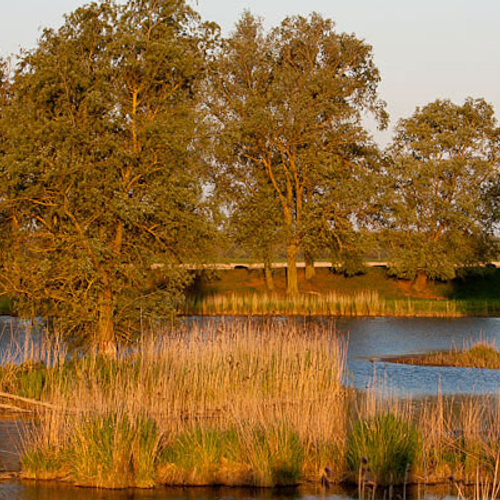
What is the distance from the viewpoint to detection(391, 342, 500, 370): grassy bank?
856 inches

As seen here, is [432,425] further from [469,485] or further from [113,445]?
[113,445]

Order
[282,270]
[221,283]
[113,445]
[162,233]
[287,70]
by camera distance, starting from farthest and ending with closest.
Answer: [282,270] → [221,283] → [287,70] → [162,233] → [113,445]

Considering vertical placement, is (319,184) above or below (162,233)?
above

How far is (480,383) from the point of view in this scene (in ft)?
61.7

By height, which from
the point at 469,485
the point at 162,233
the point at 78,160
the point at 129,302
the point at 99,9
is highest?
the point at 99,9

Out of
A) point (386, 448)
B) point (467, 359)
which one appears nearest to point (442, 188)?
point (467, 359)

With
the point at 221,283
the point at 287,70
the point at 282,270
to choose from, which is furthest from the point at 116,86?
the point at 282,270

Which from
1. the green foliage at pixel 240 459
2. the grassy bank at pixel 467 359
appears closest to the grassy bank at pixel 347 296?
the grassy bank at pixel 467 359

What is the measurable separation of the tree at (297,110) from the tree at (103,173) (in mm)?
21363

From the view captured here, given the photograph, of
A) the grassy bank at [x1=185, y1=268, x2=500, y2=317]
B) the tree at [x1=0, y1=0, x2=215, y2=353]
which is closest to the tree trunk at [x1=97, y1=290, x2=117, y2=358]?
the tree at [x1=0, y1=0, x2=215, y2=353]

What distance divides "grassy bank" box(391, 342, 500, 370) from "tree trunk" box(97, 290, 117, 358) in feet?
27.3

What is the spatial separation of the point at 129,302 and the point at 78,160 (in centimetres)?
313

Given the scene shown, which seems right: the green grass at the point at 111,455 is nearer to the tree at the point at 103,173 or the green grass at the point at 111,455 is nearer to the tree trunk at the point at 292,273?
the tree at the point at 103,173

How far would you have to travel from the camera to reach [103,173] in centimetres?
1858
